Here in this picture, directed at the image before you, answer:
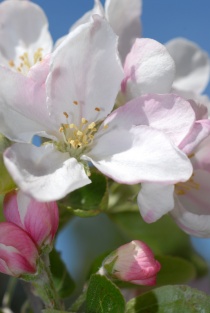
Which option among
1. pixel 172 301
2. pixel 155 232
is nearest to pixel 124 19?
pixel 155 232

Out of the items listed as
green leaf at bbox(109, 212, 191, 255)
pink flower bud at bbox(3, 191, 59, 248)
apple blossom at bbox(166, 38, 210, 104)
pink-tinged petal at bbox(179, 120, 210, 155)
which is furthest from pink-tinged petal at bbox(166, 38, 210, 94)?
pink flower bud at bbox(3, 191, 59, 248)

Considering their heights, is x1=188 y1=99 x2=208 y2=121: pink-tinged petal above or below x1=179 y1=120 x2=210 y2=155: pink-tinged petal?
below

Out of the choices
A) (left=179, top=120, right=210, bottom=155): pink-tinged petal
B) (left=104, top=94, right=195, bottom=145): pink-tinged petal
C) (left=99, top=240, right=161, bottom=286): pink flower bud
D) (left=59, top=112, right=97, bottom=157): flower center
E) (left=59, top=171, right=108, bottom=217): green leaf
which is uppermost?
(left=104, top=94, right=195, bottom=145): pink-tinged petal

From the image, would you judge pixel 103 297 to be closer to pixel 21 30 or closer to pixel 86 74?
pixel 86 74

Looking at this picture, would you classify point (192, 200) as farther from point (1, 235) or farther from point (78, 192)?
point (1, 235)

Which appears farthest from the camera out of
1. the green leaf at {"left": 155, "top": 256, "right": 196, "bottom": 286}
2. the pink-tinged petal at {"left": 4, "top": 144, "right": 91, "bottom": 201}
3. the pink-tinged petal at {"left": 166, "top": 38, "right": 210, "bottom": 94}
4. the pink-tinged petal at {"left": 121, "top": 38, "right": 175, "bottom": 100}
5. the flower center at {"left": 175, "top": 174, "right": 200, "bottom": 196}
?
the pink-tinged petal at {"left": 166, "top": 38, "right": 210, "bottom": 94}

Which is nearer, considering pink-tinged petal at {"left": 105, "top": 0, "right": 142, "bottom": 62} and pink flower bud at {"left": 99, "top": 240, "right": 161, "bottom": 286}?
pink flower bud at {"left": 99, "top": 240, "right": 161, "bottom": 286}

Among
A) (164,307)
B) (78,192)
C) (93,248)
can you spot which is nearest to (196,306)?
(164,307)

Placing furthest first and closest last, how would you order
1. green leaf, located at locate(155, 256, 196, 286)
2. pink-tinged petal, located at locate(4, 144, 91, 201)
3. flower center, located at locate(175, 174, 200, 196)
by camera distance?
1. green leaf, located at locate(155, 256, 196, 286)
2. flower center, located at locate(175, 174, 200, 196)
3. pink-tinged petal, located at locate(4, 144, 91, 201)

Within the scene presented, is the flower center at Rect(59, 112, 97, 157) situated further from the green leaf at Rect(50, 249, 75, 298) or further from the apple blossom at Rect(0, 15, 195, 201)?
the green leaf at Rect(50, 249, 75, 298)
